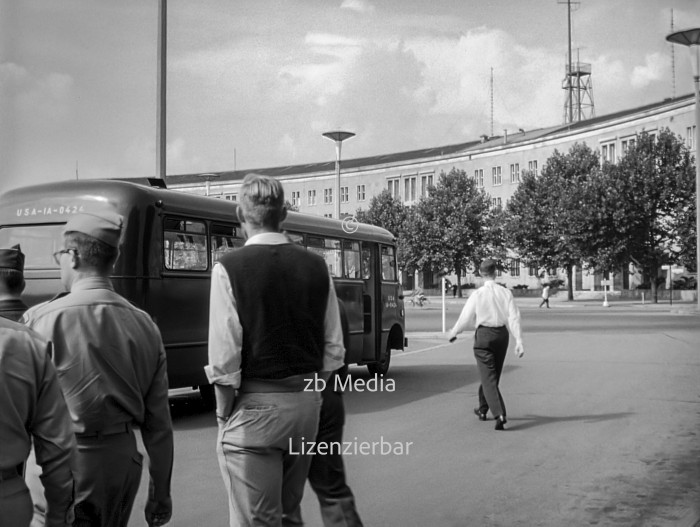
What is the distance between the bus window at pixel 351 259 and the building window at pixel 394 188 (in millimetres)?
15291

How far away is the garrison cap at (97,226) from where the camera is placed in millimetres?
2947

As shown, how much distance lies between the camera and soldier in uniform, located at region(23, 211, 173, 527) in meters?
2.83

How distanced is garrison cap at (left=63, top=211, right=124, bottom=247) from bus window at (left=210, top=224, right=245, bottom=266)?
792cm

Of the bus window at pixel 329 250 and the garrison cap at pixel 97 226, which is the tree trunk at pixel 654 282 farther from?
the garrison cap at pixel 97 226

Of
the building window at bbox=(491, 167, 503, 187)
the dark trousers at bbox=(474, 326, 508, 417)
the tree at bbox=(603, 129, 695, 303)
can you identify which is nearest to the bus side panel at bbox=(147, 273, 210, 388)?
the dark trousers at bbox=(474, 326, 508, 417)

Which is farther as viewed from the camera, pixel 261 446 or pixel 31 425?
pixel 261 446

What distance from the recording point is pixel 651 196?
5147 centimetres

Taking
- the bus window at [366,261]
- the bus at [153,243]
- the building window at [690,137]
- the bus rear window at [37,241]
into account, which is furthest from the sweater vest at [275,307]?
the building window at [690,137]

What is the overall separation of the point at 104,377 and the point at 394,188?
29.0 meters

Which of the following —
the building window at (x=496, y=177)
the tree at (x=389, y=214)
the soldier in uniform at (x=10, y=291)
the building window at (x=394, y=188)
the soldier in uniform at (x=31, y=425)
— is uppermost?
the building window at (x=496, y=177)

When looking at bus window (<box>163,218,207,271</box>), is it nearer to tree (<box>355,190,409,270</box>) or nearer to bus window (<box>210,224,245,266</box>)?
bus window (<box>210,224,245,266</box>)

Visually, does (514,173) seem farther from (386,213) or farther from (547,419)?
(547,419)

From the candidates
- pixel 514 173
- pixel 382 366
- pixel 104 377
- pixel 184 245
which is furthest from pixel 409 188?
pixel 514 173

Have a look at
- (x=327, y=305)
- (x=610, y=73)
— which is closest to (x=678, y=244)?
(x=610, y=73)
